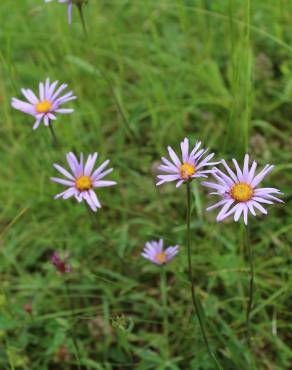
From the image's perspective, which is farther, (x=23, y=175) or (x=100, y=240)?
(x=23, y=175)

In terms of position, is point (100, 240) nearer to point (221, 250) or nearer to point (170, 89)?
point (221, 250)

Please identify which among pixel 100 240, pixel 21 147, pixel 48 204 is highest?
pixel 21 147

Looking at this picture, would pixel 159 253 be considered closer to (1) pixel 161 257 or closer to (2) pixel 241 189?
(1) pixel 161 257

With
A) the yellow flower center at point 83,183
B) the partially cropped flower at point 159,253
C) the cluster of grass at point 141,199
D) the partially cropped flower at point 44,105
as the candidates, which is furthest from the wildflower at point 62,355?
the partially cropped flower at point 44,105

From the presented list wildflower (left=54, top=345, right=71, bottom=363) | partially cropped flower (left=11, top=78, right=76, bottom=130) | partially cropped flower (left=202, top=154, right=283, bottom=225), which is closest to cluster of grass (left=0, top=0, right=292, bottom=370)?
wildflower (left=54, top=345, right=71, bottom=363)

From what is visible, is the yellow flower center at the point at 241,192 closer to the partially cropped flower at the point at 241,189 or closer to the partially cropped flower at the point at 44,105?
the partially cropped flower at the point at 241,189

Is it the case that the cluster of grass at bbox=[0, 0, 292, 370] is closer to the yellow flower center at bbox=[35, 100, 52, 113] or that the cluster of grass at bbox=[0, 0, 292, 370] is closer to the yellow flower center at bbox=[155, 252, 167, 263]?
the yellow flower center at bbox=[155, 252, 167, 263]

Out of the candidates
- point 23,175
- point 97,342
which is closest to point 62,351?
point 97,342
